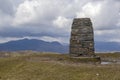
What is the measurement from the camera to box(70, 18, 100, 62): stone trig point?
63781 mm

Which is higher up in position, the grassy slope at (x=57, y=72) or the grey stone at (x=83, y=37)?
the grey stone at (x=83, y=37)

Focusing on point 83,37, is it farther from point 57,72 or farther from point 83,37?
point 57,72

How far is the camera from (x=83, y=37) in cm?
6397

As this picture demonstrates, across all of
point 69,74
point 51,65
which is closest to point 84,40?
point 51,65

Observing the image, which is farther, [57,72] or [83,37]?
[83,37]

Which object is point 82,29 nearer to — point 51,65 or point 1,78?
point 51,65

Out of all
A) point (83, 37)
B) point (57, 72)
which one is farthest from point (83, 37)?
point (57, 72)

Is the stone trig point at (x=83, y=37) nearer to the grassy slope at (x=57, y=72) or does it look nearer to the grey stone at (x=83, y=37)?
the grey stone at (x=83, y=37)

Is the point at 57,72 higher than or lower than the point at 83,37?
lower

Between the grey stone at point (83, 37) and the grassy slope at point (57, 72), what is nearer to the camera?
the grassy slope at point (57, 72)

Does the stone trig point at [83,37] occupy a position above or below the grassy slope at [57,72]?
above

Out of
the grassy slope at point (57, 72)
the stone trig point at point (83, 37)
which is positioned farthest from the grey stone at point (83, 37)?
the grassy slope at point (57, 72)

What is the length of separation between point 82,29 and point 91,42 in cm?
298

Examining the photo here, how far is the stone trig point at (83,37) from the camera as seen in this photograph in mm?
63781
